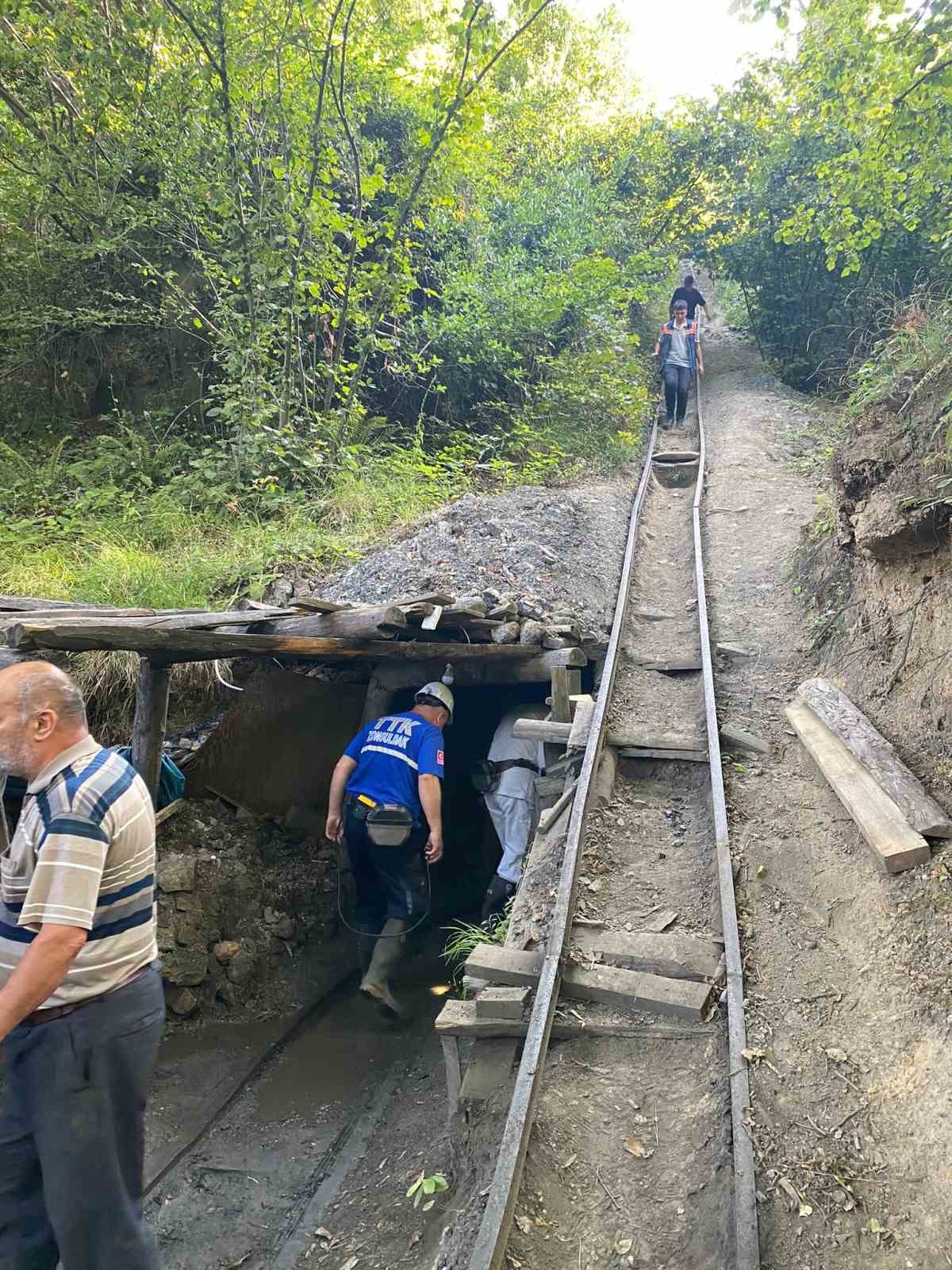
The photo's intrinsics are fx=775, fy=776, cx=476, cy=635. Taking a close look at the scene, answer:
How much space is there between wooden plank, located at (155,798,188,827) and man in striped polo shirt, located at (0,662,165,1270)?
3.07 m

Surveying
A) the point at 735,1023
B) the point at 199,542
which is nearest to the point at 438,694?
the point at 735,1023

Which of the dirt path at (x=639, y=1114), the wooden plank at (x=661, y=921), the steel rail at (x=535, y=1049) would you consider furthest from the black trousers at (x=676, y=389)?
the wooden plank at (x=661, y=921)

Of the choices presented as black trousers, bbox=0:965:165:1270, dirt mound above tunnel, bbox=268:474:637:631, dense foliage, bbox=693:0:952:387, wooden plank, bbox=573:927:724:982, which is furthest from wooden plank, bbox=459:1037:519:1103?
dense foliage, bbox=693:0:952:387

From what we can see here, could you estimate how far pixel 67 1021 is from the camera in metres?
2.46

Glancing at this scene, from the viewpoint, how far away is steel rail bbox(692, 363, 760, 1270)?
2.45m

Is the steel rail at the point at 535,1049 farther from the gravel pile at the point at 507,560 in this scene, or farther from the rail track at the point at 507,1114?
the gravel pile at the point at 507,560

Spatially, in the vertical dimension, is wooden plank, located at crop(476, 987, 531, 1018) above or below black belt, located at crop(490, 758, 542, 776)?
below

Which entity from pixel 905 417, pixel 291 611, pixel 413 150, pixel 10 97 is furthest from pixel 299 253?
pixel 905 417

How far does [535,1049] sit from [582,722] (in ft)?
9.50

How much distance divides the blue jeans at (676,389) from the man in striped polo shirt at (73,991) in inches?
595

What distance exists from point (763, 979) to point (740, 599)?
17.8 feet

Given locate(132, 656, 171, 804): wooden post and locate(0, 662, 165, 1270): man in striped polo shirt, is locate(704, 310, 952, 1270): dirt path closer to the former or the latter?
locate(0, 662, 165, 1270): man in striped polo shirt

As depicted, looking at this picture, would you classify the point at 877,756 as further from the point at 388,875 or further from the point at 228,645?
the point at 228,645

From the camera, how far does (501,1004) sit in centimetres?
347
